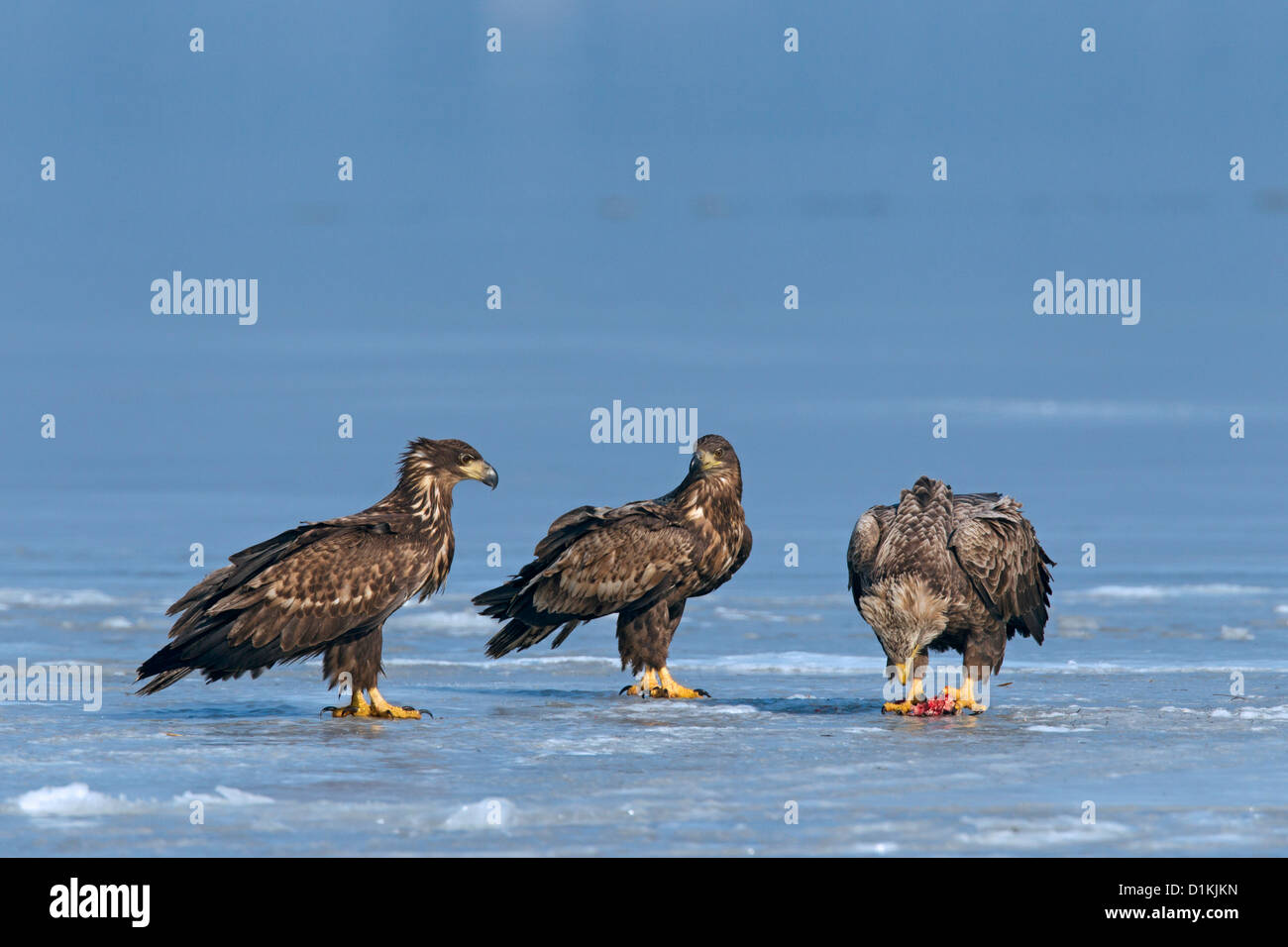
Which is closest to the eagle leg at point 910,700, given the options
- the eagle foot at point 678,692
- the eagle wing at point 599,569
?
the eagle foot at point 678,692

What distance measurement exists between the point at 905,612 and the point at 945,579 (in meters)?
0.45

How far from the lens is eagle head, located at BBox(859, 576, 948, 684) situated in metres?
12.3

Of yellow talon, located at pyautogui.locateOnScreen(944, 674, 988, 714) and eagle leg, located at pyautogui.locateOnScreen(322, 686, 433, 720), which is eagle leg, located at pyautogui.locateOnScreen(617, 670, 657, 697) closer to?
eagle leg, located at pyautogui.locateOnScreen(322, 686, 433, 720)

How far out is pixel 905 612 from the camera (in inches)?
483

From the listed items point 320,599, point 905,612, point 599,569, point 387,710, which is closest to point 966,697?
point 905,612

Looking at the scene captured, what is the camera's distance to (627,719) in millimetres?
12914

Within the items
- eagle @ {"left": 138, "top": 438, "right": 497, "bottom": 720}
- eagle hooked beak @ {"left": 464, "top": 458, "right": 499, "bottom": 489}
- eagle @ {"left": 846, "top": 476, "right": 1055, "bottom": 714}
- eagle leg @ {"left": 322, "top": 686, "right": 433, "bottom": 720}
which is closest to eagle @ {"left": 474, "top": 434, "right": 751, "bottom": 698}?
eagle hooked beak @ {"left": 464, "top": 458, "right": 499, "bottom": 489}

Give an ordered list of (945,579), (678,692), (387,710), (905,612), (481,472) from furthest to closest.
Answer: (678,692) → (481,472) → (387,710) → (945,579) → (905,612)

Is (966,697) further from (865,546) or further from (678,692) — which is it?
(678,692)

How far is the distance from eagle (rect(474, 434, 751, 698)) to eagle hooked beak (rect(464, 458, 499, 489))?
1.25 metres

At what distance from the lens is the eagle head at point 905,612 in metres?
12.3

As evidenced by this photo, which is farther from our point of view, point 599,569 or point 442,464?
point 599,569

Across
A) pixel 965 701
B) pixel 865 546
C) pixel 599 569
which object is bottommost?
pixel 965 701

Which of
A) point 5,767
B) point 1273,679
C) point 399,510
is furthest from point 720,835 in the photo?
point 1273,679
